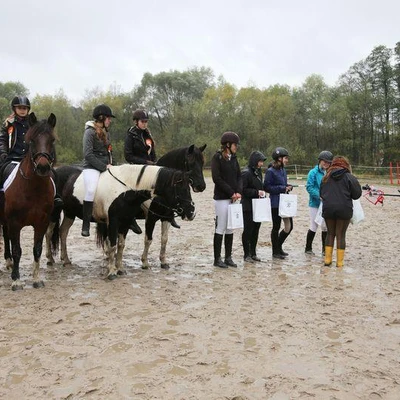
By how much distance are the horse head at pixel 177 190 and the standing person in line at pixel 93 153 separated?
98 centimetres

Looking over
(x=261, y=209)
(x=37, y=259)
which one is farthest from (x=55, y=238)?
(x=261, y=209)

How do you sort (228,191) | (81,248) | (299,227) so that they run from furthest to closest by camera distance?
(299,227) < (81,248) < (228,191)

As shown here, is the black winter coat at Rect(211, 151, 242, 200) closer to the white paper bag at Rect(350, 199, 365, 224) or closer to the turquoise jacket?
the turquoise jacket

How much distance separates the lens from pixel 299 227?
10953mm

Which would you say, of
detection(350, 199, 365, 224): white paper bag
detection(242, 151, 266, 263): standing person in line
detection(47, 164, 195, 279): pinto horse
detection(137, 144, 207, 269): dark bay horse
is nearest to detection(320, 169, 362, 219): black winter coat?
detection(350, 199, 365, 224): white paper bag

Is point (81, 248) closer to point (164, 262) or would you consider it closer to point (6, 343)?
point (164, 262)

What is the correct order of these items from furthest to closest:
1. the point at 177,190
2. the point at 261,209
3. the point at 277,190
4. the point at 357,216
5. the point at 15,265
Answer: the point at 277,190, the point at 357,216, the point at 261,209, the point at 177,190, the point at 15,265

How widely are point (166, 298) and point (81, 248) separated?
151 inches

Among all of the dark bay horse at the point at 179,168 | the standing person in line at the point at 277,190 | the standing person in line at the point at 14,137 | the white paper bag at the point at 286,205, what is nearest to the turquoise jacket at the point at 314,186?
the standing person in line at the point at 277,190

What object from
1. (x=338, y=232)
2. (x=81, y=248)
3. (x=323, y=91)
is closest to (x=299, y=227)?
(x=338, y=232)

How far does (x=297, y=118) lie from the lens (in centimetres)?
4412

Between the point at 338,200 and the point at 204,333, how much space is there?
3.71 metres

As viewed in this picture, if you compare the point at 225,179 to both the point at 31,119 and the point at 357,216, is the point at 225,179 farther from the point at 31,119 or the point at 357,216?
the point at 31,119

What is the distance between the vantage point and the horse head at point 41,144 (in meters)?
4.87
